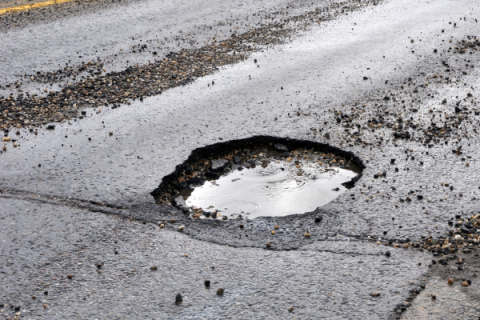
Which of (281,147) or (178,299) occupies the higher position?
(281,147)

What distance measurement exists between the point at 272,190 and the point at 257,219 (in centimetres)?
55

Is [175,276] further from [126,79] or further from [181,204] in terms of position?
[126,79]

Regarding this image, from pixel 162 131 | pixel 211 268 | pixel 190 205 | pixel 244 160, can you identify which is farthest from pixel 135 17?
pixel 211 268

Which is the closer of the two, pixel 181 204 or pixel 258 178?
pixel 181 204

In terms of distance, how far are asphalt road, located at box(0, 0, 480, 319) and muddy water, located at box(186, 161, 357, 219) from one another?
24 cm

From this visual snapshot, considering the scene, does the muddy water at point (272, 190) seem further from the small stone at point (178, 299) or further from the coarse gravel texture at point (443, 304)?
the coarse gravel texture at point (443, 304)

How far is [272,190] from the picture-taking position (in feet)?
15.5

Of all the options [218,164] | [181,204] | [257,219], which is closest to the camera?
[257,219]

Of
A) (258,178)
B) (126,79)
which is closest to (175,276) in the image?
(258,178)

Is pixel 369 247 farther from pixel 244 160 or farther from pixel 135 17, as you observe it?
pixel 135 17

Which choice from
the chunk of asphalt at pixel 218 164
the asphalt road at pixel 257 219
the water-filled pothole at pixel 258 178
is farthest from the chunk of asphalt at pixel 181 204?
the chunk of asphalt at pixel 218 164

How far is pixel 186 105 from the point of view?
6.22m

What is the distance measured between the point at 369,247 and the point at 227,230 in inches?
45.1

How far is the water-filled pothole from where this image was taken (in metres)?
4.49
